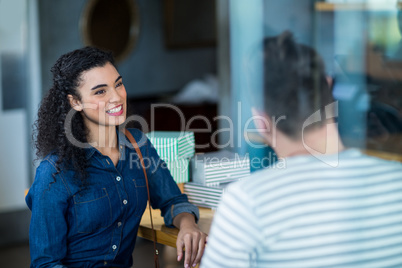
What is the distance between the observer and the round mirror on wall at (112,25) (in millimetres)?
5535

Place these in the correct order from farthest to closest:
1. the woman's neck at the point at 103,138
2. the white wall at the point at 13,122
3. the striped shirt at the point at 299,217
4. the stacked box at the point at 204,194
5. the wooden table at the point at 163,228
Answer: the white wall at the point at 13,122, the stacked box at the point at 204,194, the wooden table at the point at 163,228, the woman's neck at the point at 103,138, the striped shirt at the point at 299,217

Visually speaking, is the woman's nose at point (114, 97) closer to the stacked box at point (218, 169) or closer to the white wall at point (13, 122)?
the stacked box at point (218, 169)

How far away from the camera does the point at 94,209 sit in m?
2.00

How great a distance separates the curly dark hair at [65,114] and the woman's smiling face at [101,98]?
19 millimetres

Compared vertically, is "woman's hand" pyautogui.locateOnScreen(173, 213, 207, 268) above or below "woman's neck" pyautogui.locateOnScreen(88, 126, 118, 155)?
below

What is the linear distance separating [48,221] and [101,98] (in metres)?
0.49

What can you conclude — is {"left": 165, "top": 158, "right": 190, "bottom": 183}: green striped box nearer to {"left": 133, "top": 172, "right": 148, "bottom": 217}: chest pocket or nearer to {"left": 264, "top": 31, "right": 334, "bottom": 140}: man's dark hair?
{"left": 133, "top": 172, "right": 148, "bottom": 217}: chest pocket

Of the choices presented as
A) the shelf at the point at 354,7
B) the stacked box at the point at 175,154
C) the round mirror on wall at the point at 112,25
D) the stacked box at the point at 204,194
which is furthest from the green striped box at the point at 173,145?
the round mirror on wall at the point at 112,25

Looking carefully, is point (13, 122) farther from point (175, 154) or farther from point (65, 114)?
point (65, 114)

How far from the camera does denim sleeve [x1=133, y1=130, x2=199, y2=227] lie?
7.47 ft

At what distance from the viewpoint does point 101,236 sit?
204cm

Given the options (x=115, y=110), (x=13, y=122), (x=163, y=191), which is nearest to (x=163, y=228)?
(x=163, y=191)

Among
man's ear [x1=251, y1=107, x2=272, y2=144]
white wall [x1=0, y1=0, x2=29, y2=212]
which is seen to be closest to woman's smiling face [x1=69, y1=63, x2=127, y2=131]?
man's ear [x1=251, y1=107, x2=272, y2=144]

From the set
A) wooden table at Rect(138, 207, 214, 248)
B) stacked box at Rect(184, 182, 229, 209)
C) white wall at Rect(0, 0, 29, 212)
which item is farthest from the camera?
white wall at Rect(0, 0, 29, 212)
